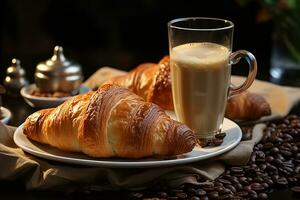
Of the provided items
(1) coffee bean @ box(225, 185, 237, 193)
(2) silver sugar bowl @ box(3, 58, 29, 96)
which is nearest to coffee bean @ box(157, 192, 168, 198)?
(1) coffee bean @ box(225, 185, 237, 193)

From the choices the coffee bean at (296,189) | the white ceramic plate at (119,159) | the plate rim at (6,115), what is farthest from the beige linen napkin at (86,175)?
the plate rim at (6,115)

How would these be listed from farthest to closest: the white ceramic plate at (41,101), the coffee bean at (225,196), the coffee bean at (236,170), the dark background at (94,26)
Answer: the dark background at (94,26) → the white ceramic plate at (41,101) → the coffee bean at (236,170) → the coffee bean at (225,196)

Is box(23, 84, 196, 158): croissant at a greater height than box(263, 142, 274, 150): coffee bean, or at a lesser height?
greater

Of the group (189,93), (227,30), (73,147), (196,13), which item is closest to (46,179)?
(73,147)

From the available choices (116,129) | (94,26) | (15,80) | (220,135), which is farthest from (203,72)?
(94,26)

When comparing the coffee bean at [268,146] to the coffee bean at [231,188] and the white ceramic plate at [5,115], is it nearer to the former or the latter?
the coffee bean at [231,188]

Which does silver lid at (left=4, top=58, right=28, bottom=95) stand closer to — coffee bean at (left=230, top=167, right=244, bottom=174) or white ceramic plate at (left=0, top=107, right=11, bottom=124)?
white ceramic plate at (left=0, top=107, right=11, bottom=124)

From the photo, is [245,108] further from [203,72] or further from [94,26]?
[94,26]
